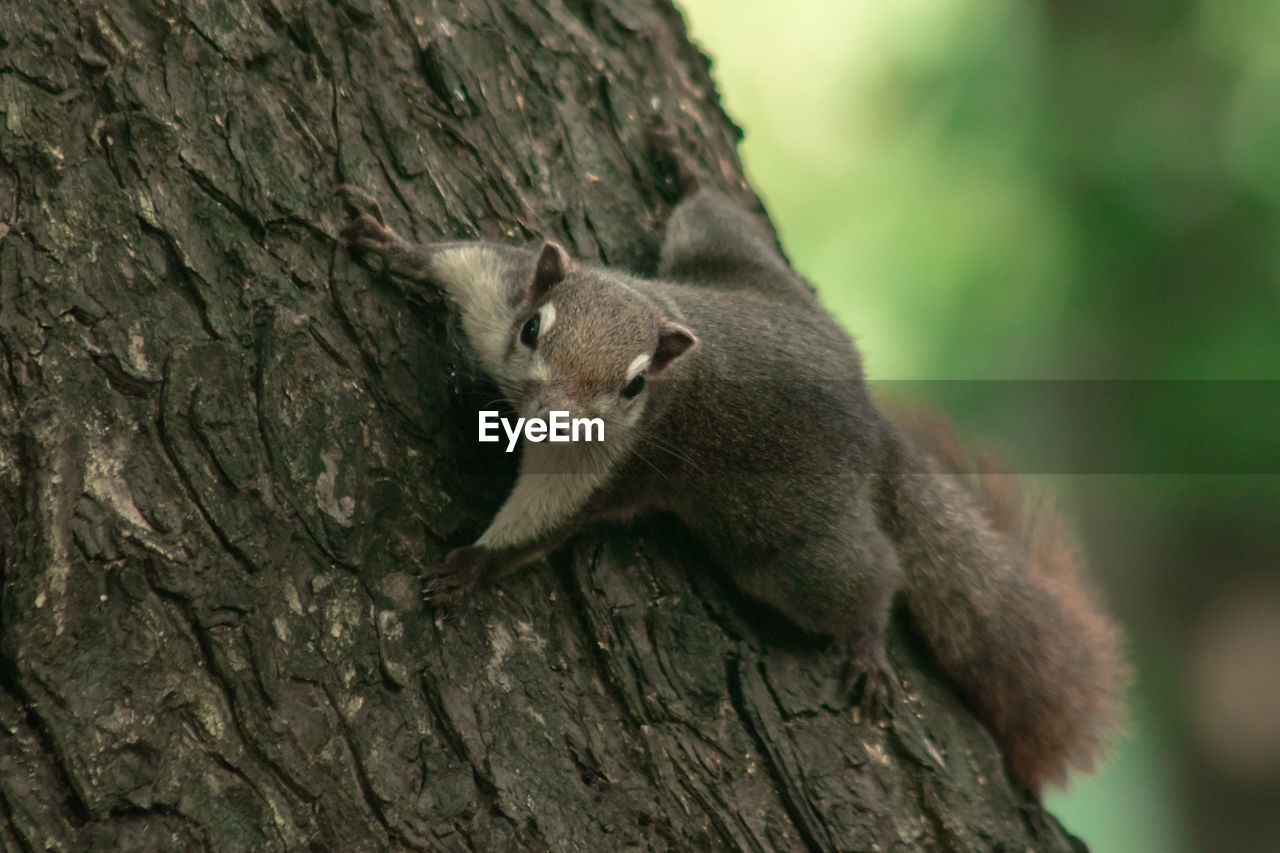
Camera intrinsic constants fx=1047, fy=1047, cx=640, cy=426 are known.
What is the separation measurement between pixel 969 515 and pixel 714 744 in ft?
5.59

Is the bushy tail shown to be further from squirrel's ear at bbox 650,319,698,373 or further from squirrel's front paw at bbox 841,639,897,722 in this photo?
squirrel's ear at bbox 650,319,698,373

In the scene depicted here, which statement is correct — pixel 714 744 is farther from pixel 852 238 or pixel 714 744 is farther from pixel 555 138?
pixel 852 238

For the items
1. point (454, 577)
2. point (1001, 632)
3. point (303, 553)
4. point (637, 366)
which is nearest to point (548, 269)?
point (637, 366)

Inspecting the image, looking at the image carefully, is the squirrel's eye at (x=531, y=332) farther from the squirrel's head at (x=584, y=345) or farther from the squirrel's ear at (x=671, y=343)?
the squirrel's ear at (x=671, y=343)

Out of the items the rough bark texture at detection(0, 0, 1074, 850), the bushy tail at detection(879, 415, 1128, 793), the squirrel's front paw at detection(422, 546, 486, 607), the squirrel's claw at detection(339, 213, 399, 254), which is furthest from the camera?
the bushy tail at detection(879, 415, 1128, 793)

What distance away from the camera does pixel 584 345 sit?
3246 millimetres

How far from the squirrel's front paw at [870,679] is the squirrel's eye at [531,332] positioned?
153 centimetres

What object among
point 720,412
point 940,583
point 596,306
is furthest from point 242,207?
point 940,583

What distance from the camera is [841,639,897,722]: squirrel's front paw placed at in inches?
138

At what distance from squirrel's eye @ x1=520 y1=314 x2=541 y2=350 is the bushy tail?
5.12 feet

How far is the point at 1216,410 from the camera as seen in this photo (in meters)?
8.04

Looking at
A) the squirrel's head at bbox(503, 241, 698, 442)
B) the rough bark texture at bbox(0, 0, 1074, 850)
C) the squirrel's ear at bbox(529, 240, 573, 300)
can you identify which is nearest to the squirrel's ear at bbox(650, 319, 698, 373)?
the squirrel's head at bbox(503, 241, 698, 442)

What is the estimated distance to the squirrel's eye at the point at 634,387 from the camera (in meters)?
3.37

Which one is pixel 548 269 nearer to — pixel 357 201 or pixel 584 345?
pixel 584 345
